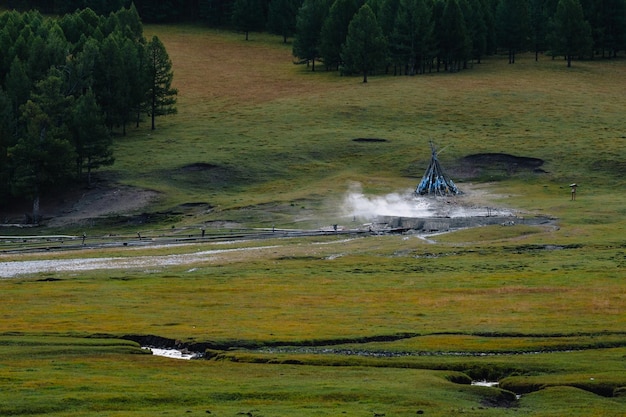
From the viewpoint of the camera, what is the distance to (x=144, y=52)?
143m

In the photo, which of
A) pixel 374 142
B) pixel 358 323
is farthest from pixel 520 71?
pixel 358 323

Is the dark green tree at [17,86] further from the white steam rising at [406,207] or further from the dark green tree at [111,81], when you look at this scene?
the white steam rising at [406,207]

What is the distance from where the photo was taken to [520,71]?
17212 cm

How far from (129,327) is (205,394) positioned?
54.3 ft

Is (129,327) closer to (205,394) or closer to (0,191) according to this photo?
(205,394)

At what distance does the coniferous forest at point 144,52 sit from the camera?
11606 cm

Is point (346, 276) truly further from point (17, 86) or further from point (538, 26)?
point (538, 26)

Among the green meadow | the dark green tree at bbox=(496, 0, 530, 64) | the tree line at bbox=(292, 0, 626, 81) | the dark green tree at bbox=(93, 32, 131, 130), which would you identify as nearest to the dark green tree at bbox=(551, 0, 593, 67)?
the tree line at bbox=(292, 0, 626, 81)

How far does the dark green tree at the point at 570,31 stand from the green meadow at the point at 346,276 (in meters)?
6.48

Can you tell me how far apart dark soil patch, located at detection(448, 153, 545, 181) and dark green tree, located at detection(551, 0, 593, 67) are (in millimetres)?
54534

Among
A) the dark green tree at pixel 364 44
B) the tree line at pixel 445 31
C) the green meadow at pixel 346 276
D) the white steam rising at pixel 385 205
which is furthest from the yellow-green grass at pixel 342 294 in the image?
the tree line at pixel 445 31

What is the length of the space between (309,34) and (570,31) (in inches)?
1644

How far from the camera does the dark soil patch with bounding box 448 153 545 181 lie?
12294 centimetres

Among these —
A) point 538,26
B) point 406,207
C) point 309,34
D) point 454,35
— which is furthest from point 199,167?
point 538,26
